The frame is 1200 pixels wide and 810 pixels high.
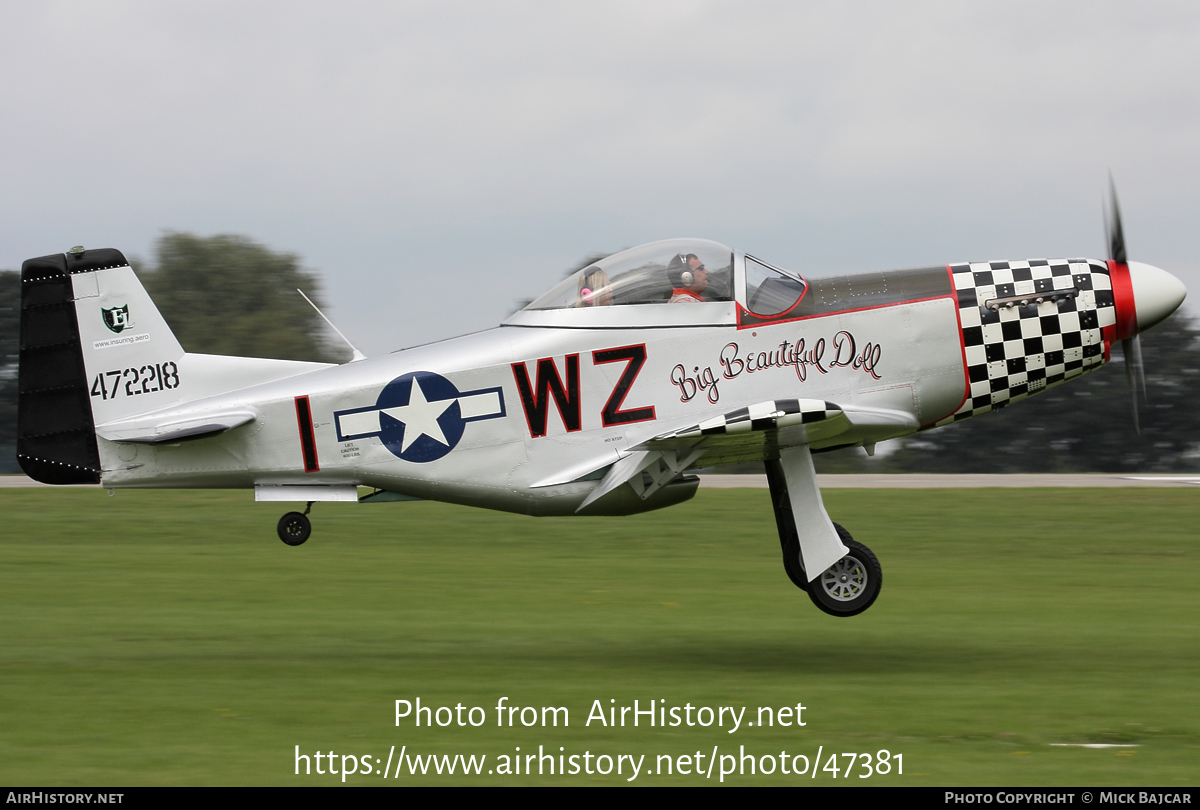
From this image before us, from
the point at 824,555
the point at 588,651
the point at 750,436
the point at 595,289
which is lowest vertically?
the point at 588,651

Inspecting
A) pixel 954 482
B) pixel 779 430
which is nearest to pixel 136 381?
pixel 779 430

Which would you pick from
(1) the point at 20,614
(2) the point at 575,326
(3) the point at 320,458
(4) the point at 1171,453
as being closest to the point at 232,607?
(1) the point at 20,614

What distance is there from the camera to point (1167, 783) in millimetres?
6273

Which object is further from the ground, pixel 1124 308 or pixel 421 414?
pixel 1124 308

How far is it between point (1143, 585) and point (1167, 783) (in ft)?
30.9

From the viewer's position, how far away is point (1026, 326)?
9.29m

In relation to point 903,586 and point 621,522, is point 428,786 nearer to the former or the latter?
point 903,586

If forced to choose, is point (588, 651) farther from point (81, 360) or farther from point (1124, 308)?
point (1124, 308)

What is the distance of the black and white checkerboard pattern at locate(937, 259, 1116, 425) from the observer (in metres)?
9.28

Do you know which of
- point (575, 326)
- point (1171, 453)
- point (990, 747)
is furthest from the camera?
point (1171, 453)

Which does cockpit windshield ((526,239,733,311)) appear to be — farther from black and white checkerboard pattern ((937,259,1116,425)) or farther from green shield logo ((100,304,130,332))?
green shield logo ((100,304,130,332))

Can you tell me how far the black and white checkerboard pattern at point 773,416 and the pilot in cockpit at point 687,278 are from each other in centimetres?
136

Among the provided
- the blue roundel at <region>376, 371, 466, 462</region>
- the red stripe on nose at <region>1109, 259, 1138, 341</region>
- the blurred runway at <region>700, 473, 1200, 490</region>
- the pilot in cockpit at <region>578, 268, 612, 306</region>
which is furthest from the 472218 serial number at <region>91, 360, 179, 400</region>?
the blurred runway at <region>700, 473, 1200, 490</region>

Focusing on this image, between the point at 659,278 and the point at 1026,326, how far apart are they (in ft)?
8.79
